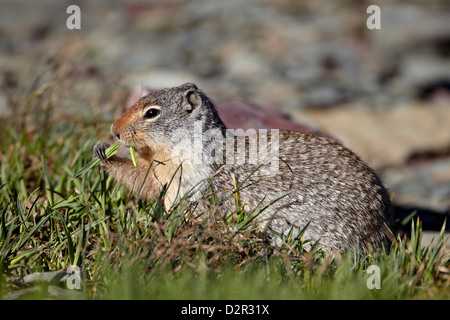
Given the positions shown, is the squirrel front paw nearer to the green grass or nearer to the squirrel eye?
the green grass

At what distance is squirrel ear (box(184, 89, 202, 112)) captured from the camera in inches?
199

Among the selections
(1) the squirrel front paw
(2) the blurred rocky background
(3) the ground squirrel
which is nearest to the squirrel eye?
(3) the ground squirrel

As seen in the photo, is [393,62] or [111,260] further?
[393,62]

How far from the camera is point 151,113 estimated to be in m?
4.96

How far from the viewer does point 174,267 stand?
3.75 metres

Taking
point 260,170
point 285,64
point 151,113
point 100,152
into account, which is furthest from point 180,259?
point 285,64

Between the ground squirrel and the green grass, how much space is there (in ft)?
0.55

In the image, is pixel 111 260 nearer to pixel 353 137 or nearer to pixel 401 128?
pixel 353 137

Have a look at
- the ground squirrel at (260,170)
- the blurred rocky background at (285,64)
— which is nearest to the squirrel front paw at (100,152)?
the ground squirrel at (260,170)

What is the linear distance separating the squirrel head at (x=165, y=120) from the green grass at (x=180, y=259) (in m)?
0.42

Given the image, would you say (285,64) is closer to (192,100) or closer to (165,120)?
(192,100)

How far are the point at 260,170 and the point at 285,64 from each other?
8.11m
